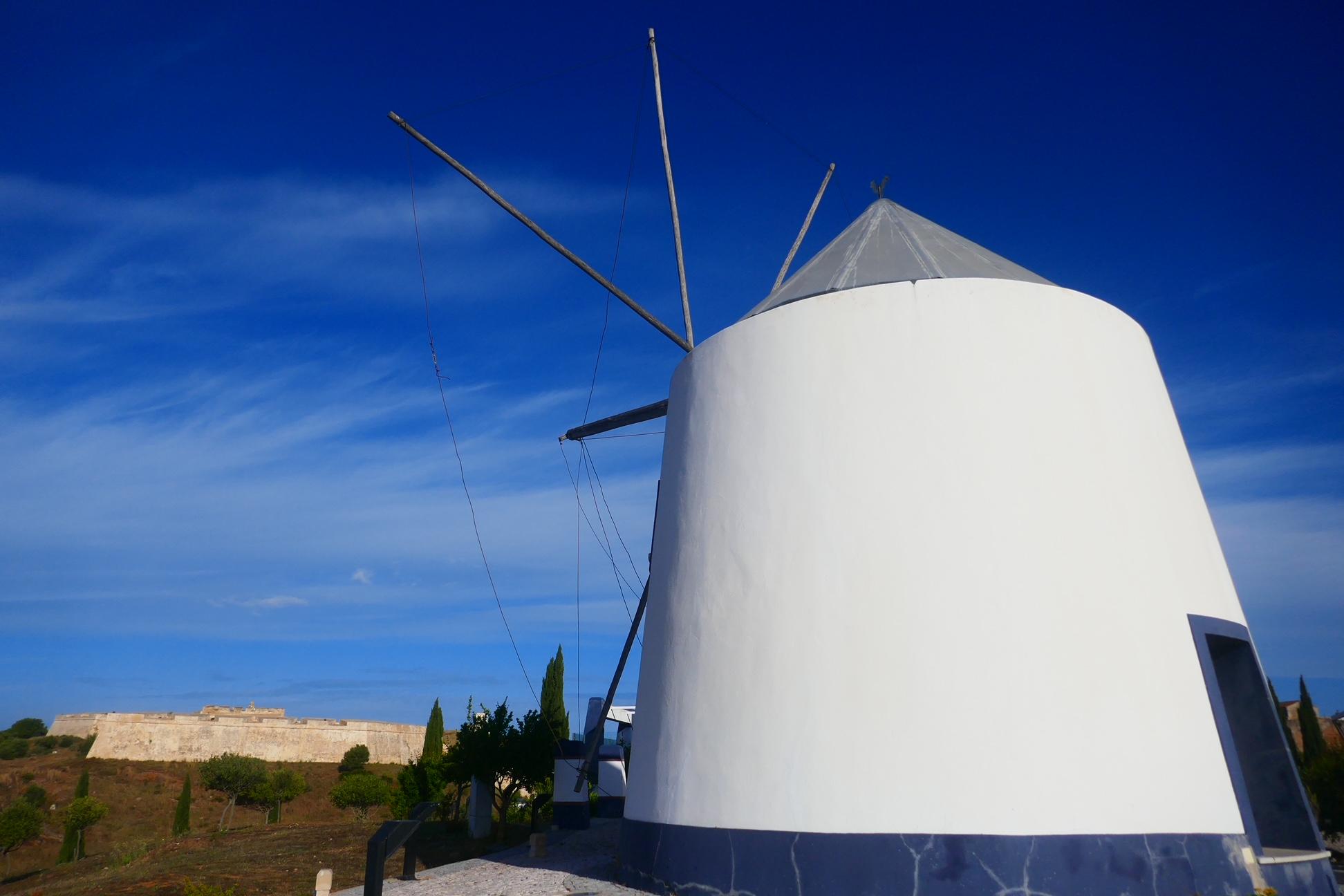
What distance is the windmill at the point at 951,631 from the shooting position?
20.4 ft

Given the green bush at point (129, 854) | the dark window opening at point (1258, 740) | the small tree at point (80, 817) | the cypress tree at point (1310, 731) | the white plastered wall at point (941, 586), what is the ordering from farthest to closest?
the small tree at point (80, 817), the cypress tree at point (1310, 731), the green bush at point (129, 854), the dark window opening at point (1258, 740), the white plastered wall at point (941, 586)

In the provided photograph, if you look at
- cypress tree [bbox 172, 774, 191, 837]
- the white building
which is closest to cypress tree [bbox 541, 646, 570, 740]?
cypress tree [bbox 172, 774, 191, 837]

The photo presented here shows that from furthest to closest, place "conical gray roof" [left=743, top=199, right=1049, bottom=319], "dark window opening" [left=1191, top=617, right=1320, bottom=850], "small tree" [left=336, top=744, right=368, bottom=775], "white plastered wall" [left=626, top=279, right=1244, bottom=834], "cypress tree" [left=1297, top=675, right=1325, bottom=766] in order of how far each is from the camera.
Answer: "small tree" [left=336, top=744, right=368, bottom=775], "cypress tree" [left=1297, top=675, right=1325, bottom=766], "conical gray roof" [left=743, top=199, right=1049, bottom=319], "dark window opening" [left=1191, top=617, right=1320, bottom=850], "white plastered wall" [left=626, top=279, right=1244, bottom=834]

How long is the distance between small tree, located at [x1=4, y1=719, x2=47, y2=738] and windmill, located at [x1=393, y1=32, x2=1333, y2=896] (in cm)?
5890

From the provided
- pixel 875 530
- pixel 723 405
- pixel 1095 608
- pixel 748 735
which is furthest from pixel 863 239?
pixel 748 735

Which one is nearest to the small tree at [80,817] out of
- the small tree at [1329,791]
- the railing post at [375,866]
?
the railing post at [375,866]

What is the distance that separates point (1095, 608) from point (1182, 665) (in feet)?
2.77

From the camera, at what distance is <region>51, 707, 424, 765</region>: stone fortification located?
42.7m

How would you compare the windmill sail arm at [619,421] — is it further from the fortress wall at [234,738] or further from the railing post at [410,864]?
the fortress wall at [234,738]

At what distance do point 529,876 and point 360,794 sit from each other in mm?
21428

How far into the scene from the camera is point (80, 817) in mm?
26000

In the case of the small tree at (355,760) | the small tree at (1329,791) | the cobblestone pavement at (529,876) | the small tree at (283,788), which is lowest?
the cobblestone pavement at (529,876)

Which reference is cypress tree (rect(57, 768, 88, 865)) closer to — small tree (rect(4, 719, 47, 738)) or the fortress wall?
the fortress wall

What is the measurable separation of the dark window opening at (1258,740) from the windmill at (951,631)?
24 millimetres
